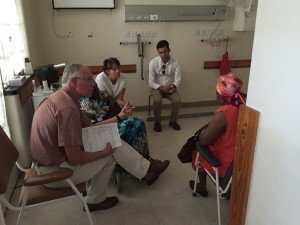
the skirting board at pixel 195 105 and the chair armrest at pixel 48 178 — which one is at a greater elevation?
the chair armrest at pixel 48 178

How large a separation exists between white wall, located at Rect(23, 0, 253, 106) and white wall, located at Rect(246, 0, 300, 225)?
2.77 meters

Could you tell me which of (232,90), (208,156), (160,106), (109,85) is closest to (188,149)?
(208,156)

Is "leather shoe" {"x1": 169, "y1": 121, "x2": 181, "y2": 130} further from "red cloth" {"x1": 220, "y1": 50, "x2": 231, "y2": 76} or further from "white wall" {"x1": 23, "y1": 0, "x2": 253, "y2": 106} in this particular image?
"red cloth" {"x1": 220, "y1": 50, "x2": 231, "y2": 76}

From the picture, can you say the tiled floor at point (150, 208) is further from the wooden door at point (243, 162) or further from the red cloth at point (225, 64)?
the red cloth at point (225, 64)

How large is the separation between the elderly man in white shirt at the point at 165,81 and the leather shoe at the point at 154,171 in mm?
1265

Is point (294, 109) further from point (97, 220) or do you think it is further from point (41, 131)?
point (97, 220)

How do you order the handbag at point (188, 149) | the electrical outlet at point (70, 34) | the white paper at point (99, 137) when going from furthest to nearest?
1. the electrical outlet at point (70, 34)
2. the handbag at point (188, 149)
3. the white paper at point (99, 137)

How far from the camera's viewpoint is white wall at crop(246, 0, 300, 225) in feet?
3.36

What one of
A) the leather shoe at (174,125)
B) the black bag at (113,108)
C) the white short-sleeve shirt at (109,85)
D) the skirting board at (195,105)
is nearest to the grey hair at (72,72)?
the black bag at (113,108)

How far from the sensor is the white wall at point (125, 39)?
3.59 m

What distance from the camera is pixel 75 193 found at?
1.51 metres

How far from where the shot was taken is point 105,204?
6.54ft

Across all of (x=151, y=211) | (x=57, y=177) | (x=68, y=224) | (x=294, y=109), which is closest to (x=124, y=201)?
(x=151, y=211)

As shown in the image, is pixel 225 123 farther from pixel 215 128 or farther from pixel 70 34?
pixel 70 34
